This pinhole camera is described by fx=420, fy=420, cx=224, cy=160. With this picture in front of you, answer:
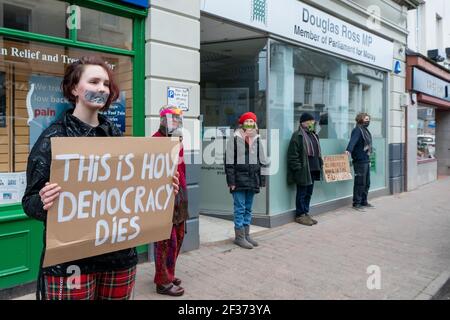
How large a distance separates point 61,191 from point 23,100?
101 inches

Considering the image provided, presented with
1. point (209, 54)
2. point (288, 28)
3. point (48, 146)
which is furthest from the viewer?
point (209, 54)

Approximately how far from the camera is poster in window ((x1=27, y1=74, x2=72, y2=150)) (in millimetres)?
4113

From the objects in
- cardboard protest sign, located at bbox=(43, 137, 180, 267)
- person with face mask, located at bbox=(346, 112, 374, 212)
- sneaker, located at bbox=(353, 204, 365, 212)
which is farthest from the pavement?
cardboard protest sign, located at bbox=(43, 137, 180, 267)

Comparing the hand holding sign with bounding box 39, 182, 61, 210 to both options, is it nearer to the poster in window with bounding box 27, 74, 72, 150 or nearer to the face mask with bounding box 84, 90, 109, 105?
the face mask with bounding box 84, 90, 109, 105

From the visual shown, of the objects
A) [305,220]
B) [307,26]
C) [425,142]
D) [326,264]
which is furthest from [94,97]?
[425,142]

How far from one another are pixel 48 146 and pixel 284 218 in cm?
565

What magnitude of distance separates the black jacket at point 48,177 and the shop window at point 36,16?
243 centimetres

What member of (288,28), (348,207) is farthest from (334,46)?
(348,207)

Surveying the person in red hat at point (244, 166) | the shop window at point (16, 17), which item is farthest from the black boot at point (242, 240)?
the shop window at point (16, 17)

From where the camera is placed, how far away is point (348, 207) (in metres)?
8.89

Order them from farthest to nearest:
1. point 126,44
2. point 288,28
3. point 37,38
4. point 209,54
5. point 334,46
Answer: point 334,46 < point 209,54 < point 288,28 < point 126,44 < point 37,38

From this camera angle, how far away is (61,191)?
192 cm

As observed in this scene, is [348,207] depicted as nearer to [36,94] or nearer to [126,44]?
[126,44]

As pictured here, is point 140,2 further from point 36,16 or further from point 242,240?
point 242,240
